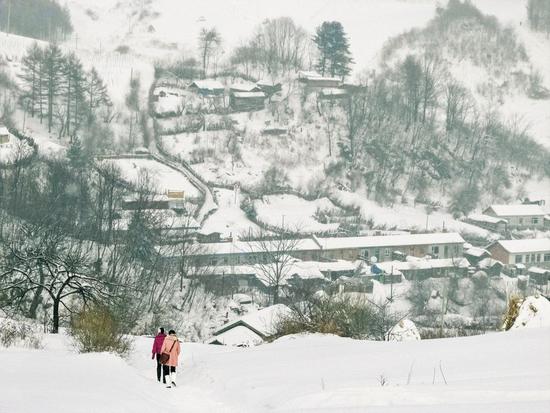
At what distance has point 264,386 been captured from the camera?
32.6ft

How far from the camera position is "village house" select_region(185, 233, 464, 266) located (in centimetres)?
3797

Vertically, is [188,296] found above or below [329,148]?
below

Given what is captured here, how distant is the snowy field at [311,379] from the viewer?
787 centimetres

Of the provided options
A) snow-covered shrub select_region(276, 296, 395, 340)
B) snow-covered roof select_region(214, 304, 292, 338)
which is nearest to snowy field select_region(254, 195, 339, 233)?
snow-covered roof select_region(214, 304, 292, 338)

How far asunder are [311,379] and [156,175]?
113 ft

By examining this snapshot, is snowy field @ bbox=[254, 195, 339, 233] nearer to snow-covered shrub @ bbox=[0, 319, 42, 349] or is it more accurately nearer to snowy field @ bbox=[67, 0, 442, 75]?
snowy field @ bbox=[67, 0, 442, 75]

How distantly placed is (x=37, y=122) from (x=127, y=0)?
26685mm

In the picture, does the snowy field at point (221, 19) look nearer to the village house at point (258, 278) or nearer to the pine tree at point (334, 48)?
the pine tree at point (334, 48)

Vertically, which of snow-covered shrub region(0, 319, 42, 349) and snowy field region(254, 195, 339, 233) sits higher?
snow-covered shrub region(0, 319, 42, 349)

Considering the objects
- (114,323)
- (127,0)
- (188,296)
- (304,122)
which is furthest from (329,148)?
(114,323)

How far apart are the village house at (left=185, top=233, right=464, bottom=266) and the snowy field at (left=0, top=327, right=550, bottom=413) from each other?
24.1 meters

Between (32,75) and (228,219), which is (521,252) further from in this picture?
(32,75)

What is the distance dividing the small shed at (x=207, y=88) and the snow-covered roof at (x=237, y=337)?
29675 millimetres

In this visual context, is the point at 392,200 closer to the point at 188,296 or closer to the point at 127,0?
the point at 188,296
